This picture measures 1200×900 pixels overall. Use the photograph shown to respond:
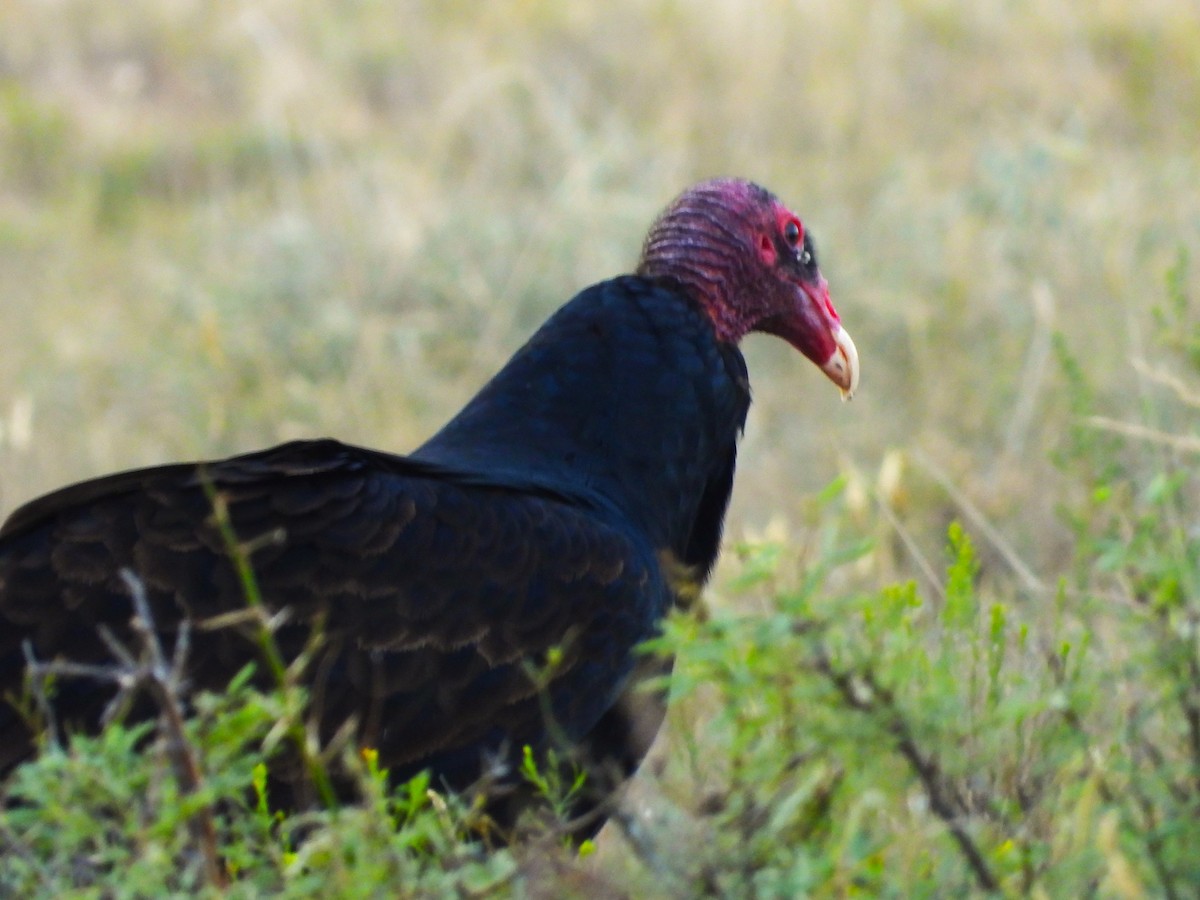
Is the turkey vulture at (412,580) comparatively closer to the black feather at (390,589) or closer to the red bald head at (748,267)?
the black feather at (390,589)

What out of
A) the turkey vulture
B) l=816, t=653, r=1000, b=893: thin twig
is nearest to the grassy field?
l=816, t=653, r=1000, b=893: thin twig

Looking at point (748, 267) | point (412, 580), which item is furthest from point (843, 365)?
point (412, 580)

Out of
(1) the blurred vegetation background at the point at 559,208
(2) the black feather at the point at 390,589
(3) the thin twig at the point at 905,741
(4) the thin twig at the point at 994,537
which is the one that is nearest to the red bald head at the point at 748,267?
(1) the blurred vegetation background at the point at 559,208

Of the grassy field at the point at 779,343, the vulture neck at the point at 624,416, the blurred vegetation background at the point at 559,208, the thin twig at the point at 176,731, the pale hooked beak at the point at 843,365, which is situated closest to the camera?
the thin twig at the point at 176,731

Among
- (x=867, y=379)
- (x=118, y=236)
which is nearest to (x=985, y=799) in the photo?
(x=867, y=379)

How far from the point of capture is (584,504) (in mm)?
2955

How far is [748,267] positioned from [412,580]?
1.04m

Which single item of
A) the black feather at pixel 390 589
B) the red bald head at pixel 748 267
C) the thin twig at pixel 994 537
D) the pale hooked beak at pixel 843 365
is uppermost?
the red bald head at pixel 748 267

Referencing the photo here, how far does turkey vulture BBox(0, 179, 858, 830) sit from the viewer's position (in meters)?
2.63

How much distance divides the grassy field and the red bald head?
0.39 metres

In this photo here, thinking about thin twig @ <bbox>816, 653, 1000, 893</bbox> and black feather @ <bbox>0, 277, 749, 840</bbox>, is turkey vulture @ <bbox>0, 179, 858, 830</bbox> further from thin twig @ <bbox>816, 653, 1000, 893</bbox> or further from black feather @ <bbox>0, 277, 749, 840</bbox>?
thin twig @ <bbox>816, 653, 1000, 893</bbox>

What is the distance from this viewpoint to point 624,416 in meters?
3.12

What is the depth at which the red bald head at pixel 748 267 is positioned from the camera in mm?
3416

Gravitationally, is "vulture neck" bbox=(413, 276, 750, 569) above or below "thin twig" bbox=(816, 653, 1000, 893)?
above
